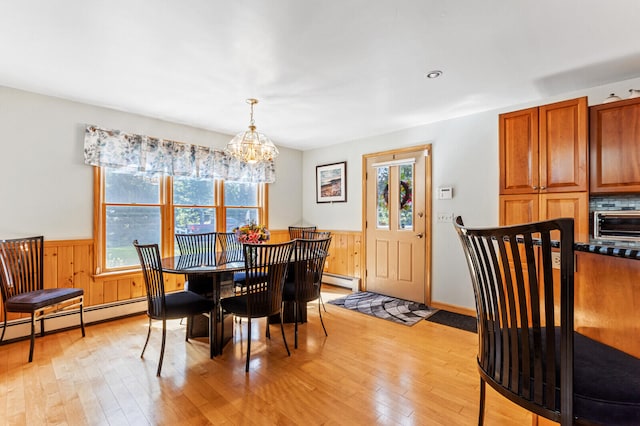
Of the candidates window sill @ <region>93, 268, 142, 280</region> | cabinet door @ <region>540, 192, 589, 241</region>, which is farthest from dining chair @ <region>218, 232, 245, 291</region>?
cabinet door @ <region>540, 192, 589, 241</region>

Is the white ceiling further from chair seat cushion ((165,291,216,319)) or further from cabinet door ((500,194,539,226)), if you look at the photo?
chair seat cushion ((165,291,216,319))

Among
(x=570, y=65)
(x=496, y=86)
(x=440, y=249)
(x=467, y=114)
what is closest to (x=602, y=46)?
(x=570, y=65)

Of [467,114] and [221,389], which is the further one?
[467,114]

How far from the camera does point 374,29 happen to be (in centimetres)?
194

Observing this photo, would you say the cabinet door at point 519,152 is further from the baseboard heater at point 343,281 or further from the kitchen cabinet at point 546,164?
the baseboard heater at point 343,281

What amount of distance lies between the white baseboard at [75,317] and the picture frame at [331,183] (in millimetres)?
3071

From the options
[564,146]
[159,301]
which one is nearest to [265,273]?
[159,301]

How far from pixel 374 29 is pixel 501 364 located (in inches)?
78.1

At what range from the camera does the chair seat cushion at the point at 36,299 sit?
2.45 meters

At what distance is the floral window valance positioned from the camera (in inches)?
128

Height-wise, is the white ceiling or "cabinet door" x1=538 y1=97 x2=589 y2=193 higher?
the white ceiling

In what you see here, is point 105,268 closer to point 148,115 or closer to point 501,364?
point 148,115

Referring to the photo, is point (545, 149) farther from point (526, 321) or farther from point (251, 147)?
point (251, 147)

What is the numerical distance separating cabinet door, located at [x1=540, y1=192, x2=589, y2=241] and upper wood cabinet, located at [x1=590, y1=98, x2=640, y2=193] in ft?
0.43
